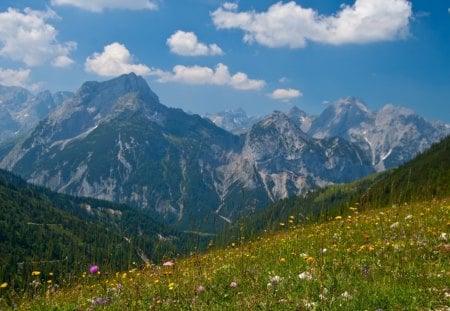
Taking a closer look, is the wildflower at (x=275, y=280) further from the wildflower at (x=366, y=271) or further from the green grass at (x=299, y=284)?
the wildflower at (x=366, y=271)

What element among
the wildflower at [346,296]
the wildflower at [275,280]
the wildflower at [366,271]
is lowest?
the wildflower at [275,280]

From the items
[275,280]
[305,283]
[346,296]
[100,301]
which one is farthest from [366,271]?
[100,301]

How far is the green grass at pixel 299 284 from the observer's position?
736 cm

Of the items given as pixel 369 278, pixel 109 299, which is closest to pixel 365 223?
pixel 369 278

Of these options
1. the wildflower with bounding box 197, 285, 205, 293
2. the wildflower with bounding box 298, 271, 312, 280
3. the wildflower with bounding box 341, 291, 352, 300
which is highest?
the wildflower with bounding box 341, 291, 352, 300

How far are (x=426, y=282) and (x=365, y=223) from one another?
7807 millimetres

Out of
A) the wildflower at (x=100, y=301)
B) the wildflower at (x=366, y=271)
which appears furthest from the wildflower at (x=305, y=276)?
the wildflower at (x=100, y=301)

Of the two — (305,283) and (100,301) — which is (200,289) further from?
(305,283)

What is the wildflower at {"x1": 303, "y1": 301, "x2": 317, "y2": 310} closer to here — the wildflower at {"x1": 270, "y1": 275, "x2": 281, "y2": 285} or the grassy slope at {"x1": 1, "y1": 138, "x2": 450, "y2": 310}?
the grassy slope at {"x1": 1, "y1": 138, "x2": 450, "y2": 310}

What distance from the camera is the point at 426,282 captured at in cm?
794

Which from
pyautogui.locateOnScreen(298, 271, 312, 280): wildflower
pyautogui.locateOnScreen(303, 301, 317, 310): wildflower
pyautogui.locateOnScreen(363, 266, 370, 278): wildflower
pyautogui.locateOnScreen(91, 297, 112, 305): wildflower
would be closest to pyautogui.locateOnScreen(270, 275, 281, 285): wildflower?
pyautogui.locateOnScreen(298, 271, 312, 280): wildflower

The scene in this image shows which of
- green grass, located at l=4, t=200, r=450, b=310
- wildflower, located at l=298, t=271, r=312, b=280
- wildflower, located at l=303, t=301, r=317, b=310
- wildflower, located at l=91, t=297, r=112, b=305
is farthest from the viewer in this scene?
wildflower, located at l=298, t=271, r=312, b=280

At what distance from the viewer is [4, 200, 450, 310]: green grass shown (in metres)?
7.36

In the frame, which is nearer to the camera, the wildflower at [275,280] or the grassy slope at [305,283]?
the grassy slope at [305,283]
